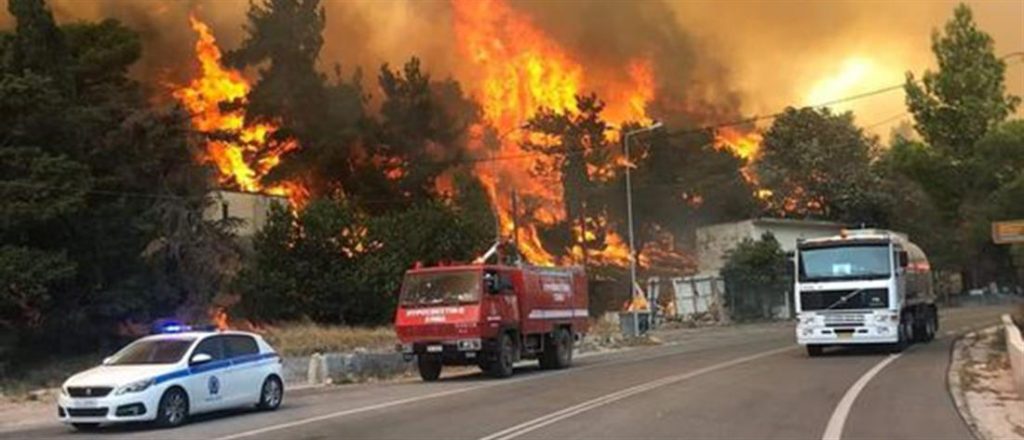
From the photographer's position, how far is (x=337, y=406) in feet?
56.8

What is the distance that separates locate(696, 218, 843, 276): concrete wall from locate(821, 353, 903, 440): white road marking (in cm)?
4290

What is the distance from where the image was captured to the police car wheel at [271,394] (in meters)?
17.3

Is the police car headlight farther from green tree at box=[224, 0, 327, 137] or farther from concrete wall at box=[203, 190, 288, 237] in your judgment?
green tree at box=[224, 0, 327, 137]

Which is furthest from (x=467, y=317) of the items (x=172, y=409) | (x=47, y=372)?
(x=47, y=372)

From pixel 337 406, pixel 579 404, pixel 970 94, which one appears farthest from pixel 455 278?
pixel 970 94

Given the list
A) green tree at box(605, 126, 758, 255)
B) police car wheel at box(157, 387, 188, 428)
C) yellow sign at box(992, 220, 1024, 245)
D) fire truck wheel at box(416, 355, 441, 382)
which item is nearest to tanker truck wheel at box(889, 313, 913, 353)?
yellow sign at box(992, 220, 1024, 245)

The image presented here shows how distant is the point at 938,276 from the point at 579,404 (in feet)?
226

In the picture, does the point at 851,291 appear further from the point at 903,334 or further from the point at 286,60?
the point at 286,60

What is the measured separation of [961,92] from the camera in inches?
2014

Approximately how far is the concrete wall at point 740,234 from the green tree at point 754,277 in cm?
261

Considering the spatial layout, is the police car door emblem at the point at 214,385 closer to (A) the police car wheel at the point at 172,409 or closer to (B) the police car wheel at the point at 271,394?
(A) the police car wheel at the point at 172,409

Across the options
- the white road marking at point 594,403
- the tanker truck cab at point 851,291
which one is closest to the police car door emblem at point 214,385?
the white road marking at point 594,403

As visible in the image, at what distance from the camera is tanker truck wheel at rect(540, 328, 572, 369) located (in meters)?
26.0

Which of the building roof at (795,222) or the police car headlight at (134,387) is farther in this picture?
the building roof at (795,222)
